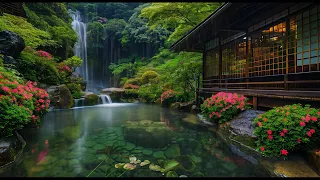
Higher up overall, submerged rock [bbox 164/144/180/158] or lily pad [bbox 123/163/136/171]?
lily pad [bbox 123/163/136/171]

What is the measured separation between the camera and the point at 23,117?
4.72 m

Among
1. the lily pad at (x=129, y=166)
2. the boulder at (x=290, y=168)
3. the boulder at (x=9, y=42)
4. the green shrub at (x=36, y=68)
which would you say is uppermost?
the boulder at (x=9, y=42)

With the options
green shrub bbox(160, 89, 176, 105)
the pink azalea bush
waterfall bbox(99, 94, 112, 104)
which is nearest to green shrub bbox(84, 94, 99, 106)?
waterfall bbox(99, 94, 112, 104)

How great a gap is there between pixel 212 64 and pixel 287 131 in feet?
26.0

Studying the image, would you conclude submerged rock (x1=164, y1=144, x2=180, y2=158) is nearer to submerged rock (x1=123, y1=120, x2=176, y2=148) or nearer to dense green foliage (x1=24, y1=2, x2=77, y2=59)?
submerged rock (x1=123, y1=120, x2=176, y2=148)

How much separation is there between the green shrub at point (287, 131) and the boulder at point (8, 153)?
5.76 m

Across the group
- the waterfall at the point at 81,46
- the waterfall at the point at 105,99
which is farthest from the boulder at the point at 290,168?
the waterfall at the point at 81,46

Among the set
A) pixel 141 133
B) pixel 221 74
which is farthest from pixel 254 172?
pixel 221 74

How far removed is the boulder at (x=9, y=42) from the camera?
9494mm

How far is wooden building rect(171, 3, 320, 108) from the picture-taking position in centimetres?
562

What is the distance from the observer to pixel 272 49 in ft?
23.2

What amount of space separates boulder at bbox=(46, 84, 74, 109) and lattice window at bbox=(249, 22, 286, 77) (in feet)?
41.4

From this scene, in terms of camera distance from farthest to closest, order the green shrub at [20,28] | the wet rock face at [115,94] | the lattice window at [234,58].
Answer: the wet rock face at [115,94] → the green shrub at [20,28] → the lattice window at [234,58]

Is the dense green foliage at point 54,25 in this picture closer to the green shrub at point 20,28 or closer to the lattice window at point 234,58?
the green shrub at point 20,28
